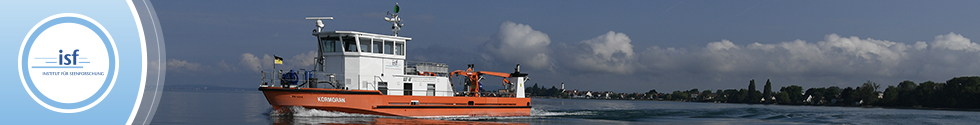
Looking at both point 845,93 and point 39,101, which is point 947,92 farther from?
point 39,101

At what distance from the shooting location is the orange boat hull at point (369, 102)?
2056cm

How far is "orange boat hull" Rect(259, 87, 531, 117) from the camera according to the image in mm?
20562

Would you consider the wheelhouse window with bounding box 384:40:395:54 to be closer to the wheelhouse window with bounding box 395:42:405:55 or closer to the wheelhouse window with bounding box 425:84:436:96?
the wheelhouse window with bounding box 395:42:405:55

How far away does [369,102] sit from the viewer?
21000 mm

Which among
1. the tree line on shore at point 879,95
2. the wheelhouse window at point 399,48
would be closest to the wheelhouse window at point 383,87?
the wheelhouse window at point 399,48

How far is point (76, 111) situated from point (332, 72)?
15152mm

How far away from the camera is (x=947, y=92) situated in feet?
248

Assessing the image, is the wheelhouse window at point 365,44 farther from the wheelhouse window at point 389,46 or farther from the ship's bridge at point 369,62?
the wheelhouse window at point 389,46

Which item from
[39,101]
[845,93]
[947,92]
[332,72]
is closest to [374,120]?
[332,72]

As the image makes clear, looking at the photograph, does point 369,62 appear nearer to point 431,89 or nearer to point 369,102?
point 369,102

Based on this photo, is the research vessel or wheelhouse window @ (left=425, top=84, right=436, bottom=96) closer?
the research vessel

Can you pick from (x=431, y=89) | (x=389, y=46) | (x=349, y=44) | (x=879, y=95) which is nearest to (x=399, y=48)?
(x=389, y=46)

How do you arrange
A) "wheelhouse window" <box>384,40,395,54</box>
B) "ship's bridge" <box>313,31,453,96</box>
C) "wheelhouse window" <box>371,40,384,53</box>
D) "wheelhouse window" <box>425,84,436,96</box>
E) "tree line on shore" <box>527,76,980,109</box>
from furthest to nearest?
"tree line on shore" <box>527,76,980,109</box>, "wheelhouse window" <box>425,84,436,96</box>, "wheelhouse window" <box>384,40,395,54</box>, "wheelhouse window" <box>371,40,384,53</box>, "ship's bridge" <box>313,31,453,96</box>

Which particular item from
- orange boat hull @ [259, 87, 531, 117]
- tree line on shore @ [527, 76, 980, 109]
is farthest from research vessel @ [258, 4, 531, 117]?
tree line on shore @ [527, 76, 980, 109]
